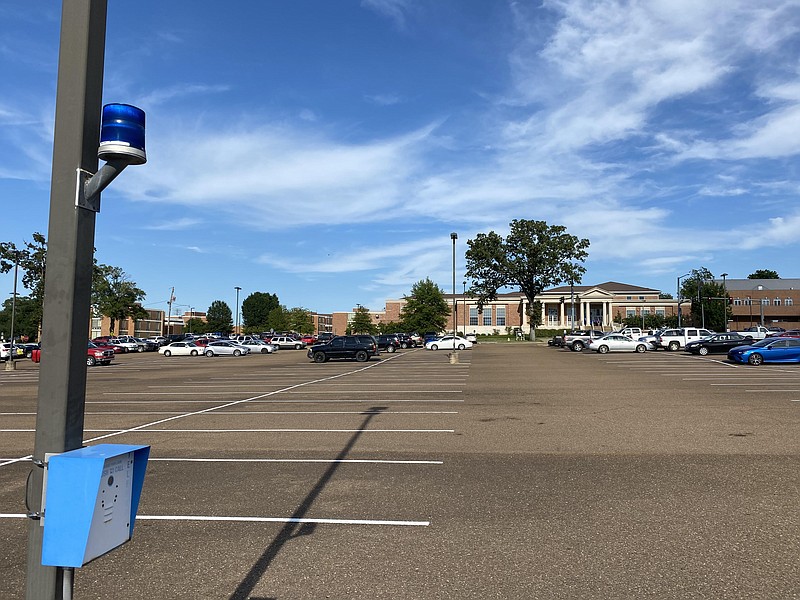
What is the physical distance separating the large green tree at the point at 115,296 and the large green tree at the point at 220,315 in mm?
47633

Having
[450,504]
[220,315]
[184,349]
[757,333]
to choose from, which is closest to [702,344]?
[757,333]

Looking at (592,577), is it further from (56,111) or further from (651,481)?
(56,111)

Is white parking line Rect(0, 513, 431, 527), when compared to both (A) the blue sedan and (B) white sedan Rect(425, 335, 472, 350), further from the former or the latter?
(B) white sedan Rect(425, 335, 472, 350)

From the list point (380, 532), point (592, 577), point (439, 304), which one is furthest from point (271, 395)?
point (439, 304)

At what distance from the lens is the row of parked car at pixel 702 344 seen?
104 ft

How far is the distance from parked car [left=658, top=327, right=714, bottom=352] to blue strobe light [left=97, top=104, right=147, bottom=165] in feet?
165

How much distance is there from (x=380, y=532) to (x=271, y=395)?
13.6m

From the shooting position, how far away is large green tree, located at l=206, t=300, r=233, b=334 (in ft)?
473

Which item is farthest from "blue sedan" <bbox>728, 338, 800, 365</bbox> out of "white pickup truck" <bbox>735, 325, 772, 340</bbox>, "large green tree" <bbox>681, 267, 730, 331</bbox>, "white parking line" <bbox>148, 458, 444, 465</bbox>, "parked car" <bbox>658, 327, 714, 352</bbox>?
"large green tree" <bbox>681, 267, 730, 331</bbox>

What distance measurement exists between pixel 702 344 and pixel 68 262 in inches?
1776

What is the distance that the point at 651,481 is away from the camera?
7.47m

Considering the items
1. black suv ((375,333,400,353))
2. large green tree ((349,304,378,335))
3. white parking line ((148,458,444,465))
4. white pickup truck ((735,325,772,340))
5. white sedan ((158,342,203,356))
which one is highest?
large green tree ((349,304,378,335))

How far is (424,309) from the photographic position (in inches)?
3775

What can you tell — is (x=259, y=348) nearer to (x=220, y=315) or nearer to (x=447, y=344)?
(x=447, y=344)
